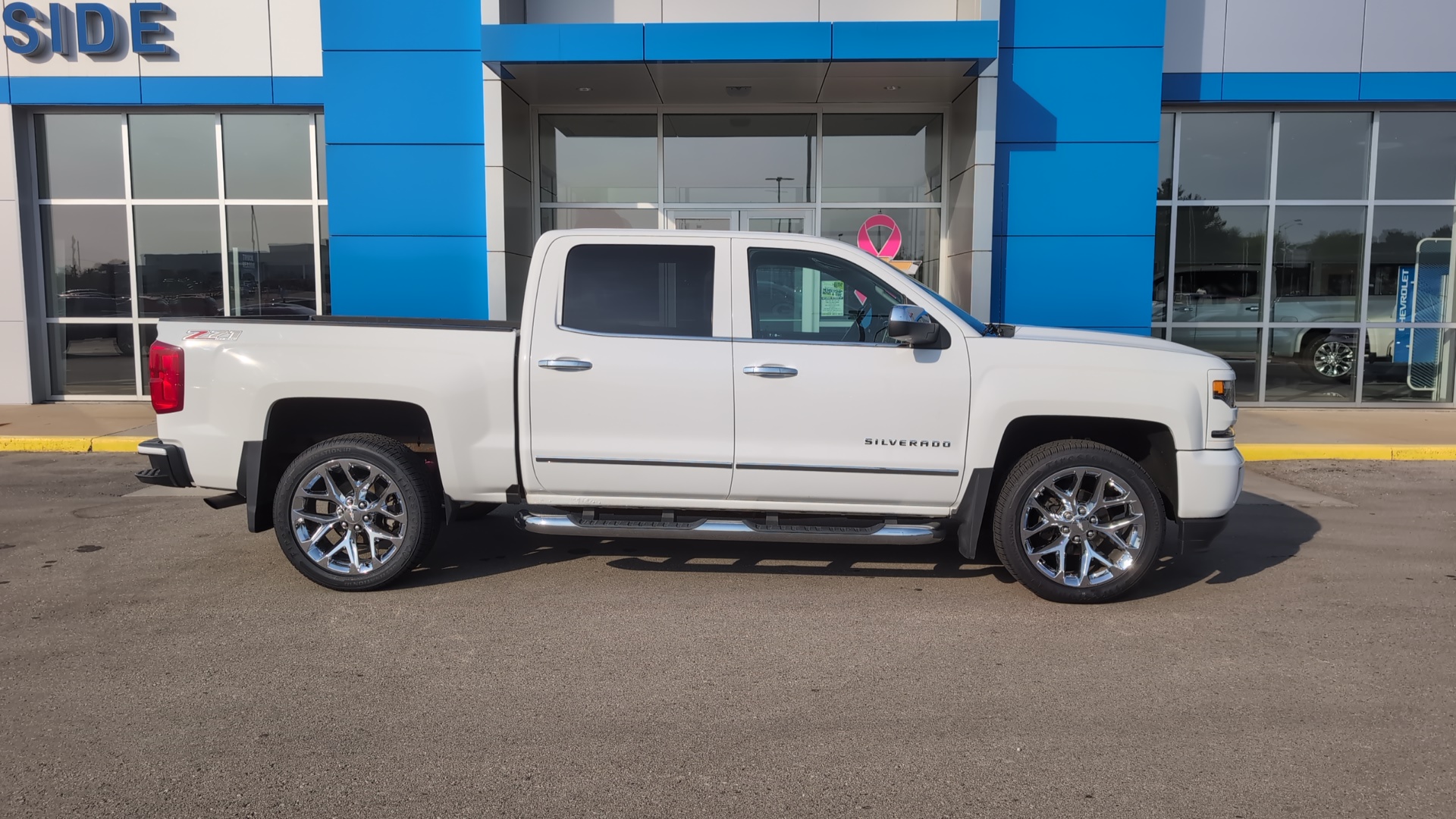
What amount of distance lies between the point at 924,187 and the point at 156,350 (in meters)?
10.2

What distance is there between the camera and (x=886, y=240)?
42.8 ft

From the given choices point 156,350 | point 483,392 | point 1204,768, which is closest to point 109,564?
point 156,350

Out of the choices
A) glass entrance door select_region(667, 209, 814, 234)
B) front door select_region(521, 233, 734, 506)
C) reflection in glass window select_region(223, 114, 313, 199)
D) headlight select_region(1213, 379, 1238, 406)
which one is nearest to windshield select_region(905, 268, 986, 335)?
front door select_region(521, 233, 734, 506)

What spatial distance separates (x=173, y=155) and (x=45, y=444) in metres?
5.05

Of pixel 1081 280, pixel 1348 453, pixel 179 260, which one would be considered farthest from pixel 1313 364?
pixel 179 260

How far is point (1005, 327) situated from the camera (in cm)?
555

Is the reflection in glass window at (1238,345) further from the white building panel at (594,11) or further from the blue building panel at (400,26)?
the blue building panel at (400,26)

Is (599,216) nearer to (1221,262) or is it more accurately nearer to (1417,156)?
(1221,262)

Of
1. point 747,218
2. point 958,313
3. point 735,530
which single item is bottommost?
point 735,530

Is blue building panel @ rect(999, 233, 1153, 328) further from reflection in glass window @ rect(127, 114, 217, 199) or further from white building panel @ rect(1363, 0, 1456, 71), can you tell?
reflection in glass window @ rect(127, 114, 217, 199)

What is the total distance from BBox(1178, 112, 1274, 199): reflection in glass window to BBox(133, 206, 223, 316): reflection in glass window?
1338 centimetres

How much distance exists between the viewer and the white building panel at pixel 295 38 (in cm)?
1249

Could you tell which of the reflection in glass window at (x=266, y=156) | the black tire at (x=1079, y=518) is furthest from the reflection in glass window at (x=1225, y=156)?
the reflection in glass window at (x=266, y=156)

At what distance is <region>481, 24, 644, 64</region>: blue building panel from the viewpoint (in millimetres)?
10680
